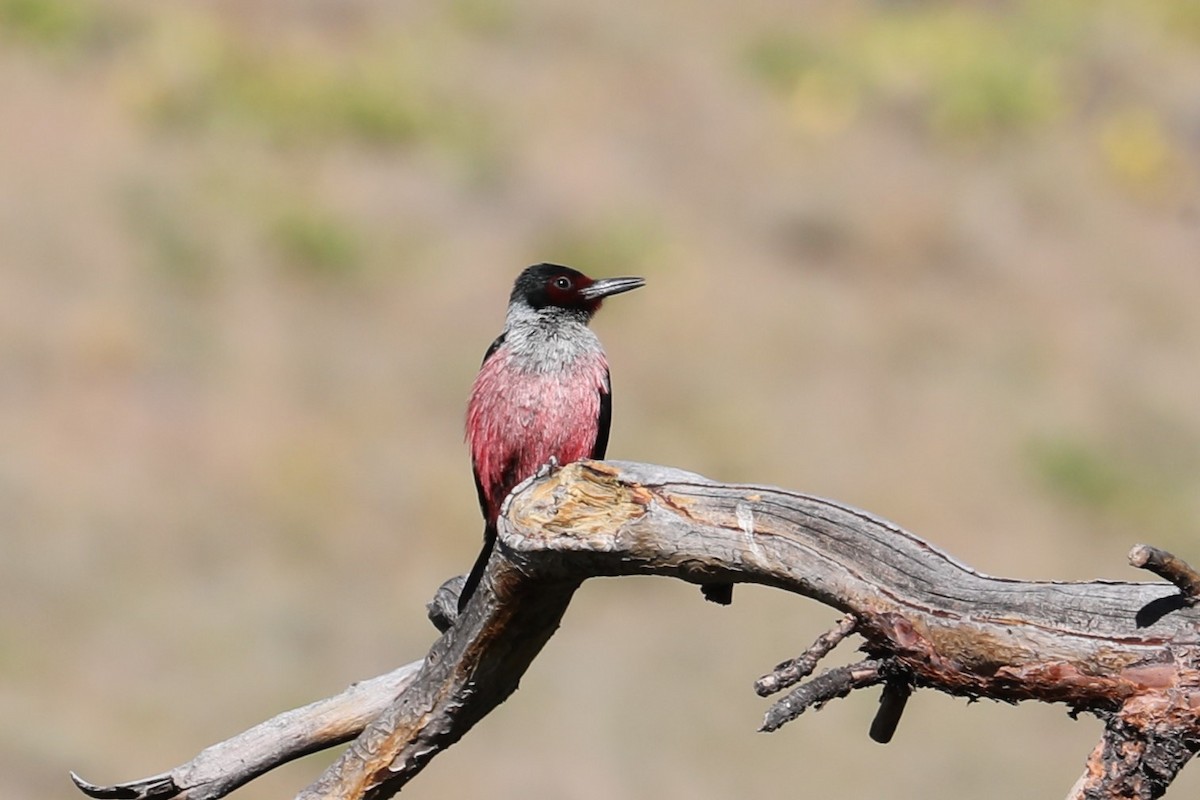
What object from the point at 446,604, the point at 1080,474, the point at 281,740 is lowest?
the point at 281,740

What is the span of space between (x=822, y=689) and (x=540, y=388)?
2.83 meters

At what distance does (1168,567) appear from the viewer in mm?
3551

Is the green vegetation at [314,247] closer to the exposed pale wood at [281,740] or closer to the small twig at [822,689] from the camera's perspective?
the exposed pale wood at [281,740]

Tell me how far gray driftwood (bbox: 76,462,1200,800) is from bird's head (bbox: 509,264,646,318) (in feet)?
6.58

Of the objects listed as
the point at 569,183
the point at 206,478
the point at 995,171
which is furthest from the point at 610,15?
the point at 206,478

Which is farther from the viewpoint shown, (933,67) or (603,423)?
(933,67)

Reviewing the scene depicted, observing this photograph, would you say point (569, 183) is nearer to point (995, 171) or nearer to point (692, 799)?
point (995, 171)

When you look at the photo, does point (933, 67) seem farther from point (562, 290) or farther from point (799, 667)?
point (799, 667)

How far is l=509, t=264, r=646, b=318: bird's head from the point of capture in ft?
23.6

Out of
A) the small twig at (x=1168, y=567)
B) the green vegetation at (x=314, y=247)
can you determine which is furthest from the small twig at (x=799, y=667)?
the green vegetation at (x=314, y=247)

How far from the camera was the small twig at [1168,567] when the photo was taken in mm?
3488

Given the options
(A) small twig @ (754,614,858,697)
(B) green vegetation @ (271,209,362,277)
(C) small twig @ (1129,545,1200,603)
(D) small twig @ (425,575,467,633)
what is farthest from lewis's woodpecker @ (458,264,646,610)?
(B) green vegetation @ (271,209,362,277)

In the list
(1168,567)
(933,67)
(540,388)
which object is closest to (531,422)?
(540,388)

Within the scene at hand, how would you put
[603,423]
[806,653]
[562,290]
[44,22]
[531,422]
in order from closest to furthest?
[806,653]
[531,422]
[603,423]
[562,290]
[44,22]
